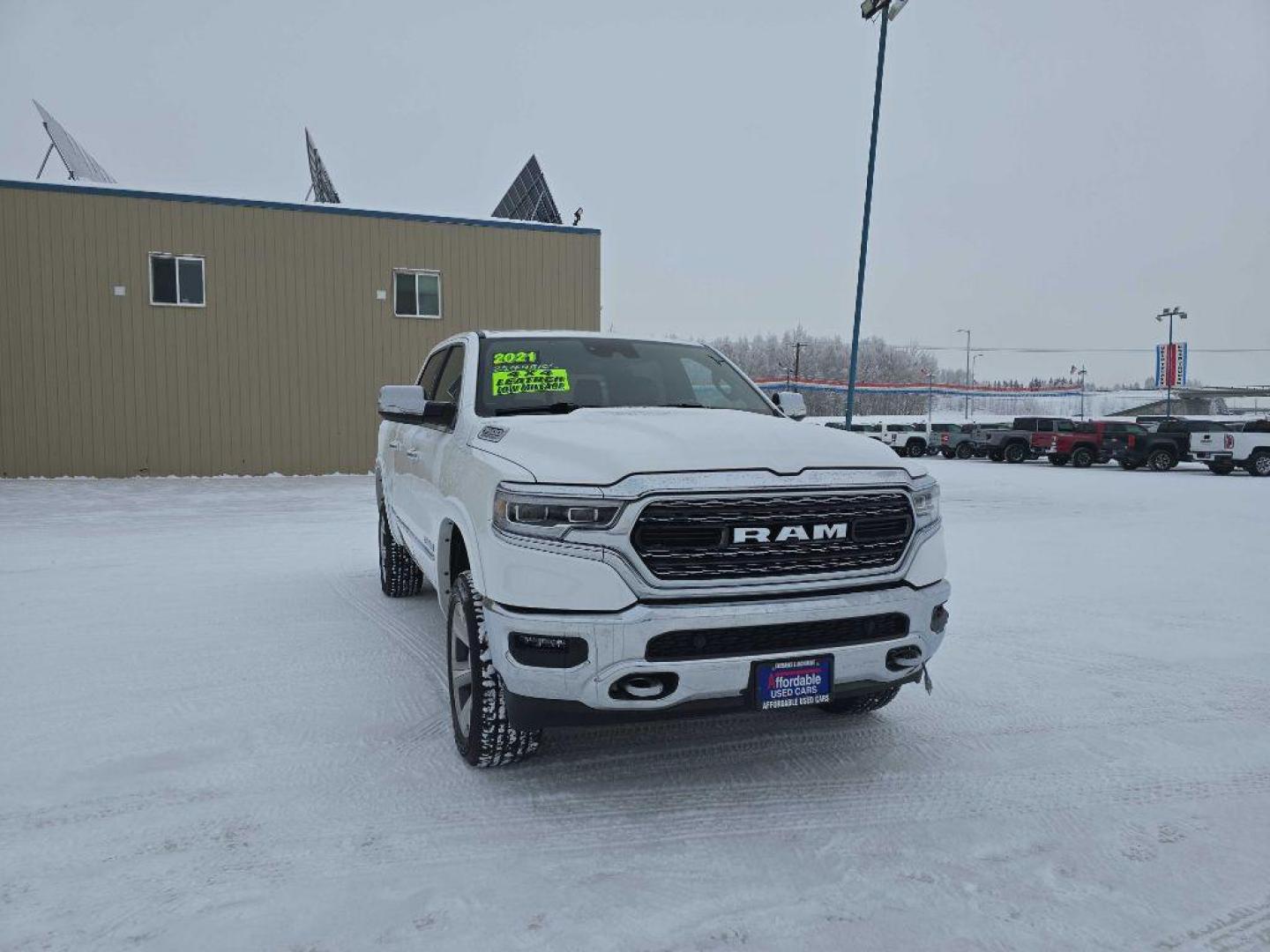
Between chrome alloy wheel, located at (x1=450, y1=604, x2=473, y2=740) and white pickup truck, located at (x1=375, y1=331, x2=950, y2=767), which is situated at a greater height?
white pickup truck, located at (x1=375, y1=331, x2=950, y2=767)

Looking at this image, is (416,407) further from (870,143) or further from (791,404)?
(870,143)

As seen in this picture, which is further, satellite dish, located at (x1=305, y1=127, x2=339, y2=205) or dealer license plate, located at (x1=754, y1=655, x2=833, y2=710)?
satellite dish, located at (x1=305, y1=127, x2=339, y2=205)

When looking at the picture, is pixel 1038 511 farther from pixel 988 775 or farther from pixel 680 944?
pixel 680 944

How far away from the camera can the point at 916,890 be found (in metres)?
2.60

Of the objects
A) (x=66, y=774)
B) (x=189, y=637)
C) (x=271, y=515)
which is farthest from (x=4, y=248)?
(x=66, y=774)

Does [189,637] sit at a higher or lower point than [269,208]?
lower

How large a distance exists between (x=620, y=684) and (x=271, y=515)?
32.8 feet

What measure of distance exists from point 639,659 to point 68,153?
70.9ft

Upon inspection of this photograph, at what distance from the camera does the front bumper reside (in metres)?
2.78

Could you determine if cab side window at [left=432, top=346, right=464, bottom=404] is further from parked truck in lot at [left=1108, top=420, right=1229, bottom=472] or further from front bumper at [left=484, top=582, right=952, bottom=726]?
parked truck in lot at [left=1108, top=420, right=1229, bottom=472]

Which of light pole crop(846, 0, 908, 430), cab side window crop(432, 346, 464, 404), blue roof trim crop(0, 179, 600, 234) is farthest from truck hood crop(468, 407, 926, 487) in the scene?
blue roof trim crop(0, 179, 600, 234)

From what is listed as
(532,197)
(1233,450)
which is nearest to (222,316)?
(532,197)

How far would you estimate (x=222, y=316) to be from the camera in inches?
700

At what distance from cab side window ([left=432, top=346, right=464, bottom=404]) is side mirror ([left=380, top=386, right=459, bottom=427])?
0.49 ft
